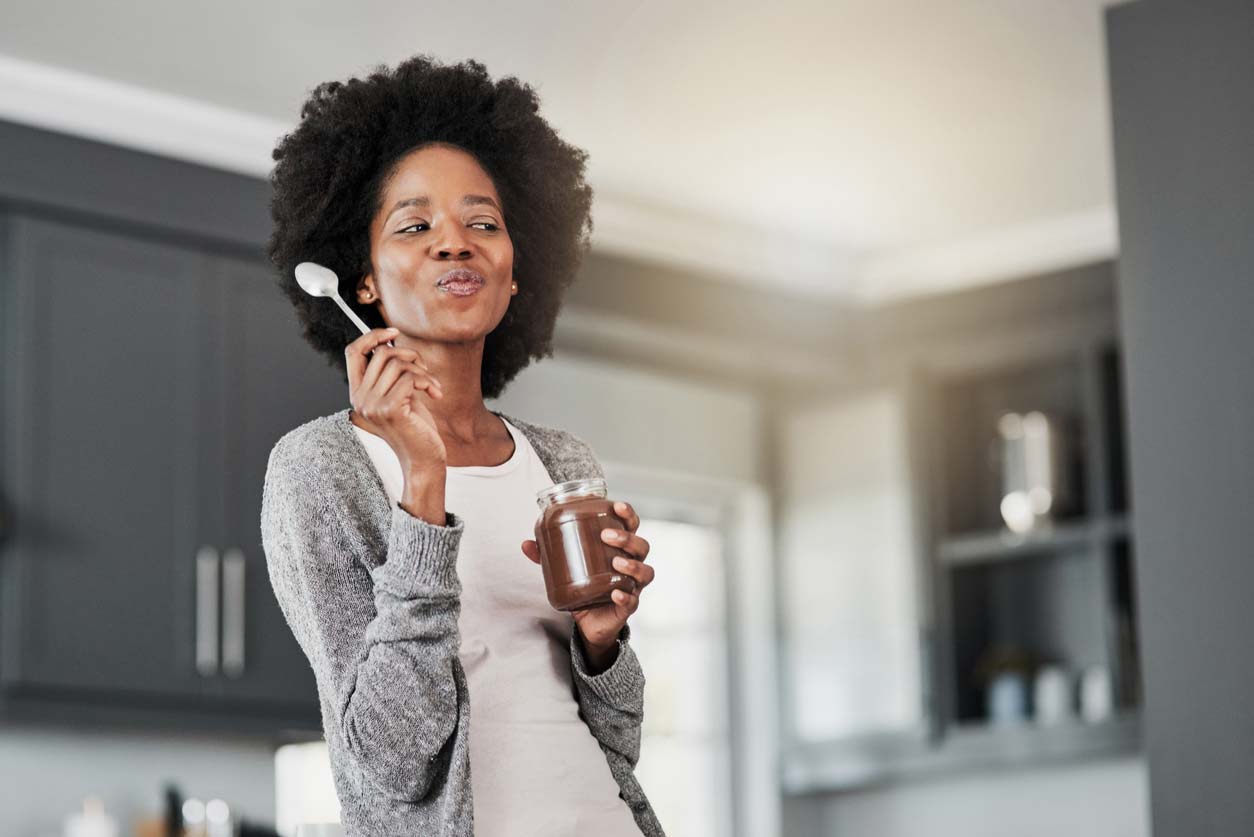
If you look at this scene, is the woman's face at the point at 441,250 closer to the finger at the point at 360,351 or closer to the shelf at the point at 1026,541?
the finger at the point at 360,351

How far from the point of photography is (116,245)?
4168 mm

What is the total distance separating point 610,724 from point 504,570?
178 mm

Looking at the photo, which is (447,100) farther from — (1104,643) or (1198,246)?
(1104,643)

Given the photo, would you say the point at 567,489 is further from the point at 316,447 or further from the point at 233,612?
the point at 233,612

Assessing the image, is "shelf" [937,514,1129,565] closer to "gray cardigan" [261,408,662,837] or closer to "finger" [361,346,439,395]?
"gray cardigan" [261,408,662,837]

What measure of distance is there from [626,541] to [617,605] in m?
0.06

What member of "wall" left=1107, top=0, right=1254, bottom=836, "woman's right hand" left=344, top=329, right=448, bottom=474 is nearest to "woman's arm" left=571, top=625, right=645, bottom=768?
"woman's right hand" left=344, top=329, right=448, bottom=474

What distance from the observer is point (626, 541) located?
1.61 m

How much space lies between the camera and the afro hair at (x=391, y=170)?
1.88 meters

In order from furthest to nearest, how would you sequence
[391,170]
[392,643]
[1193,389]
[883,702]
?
1. [883,702]
2. [1193,389]
3. [391,170]
4. [392,643]

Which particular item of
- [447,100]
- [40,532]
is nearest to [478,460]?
[447,100]

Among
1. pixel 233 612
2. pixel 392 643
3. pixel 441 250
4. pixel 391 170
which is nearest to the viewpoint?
pixel 392 643

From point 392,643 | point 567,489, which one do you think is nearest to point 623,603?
point 567,489

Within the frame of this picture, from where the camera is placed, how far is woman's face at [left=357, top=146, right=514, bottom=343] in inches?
67.6
